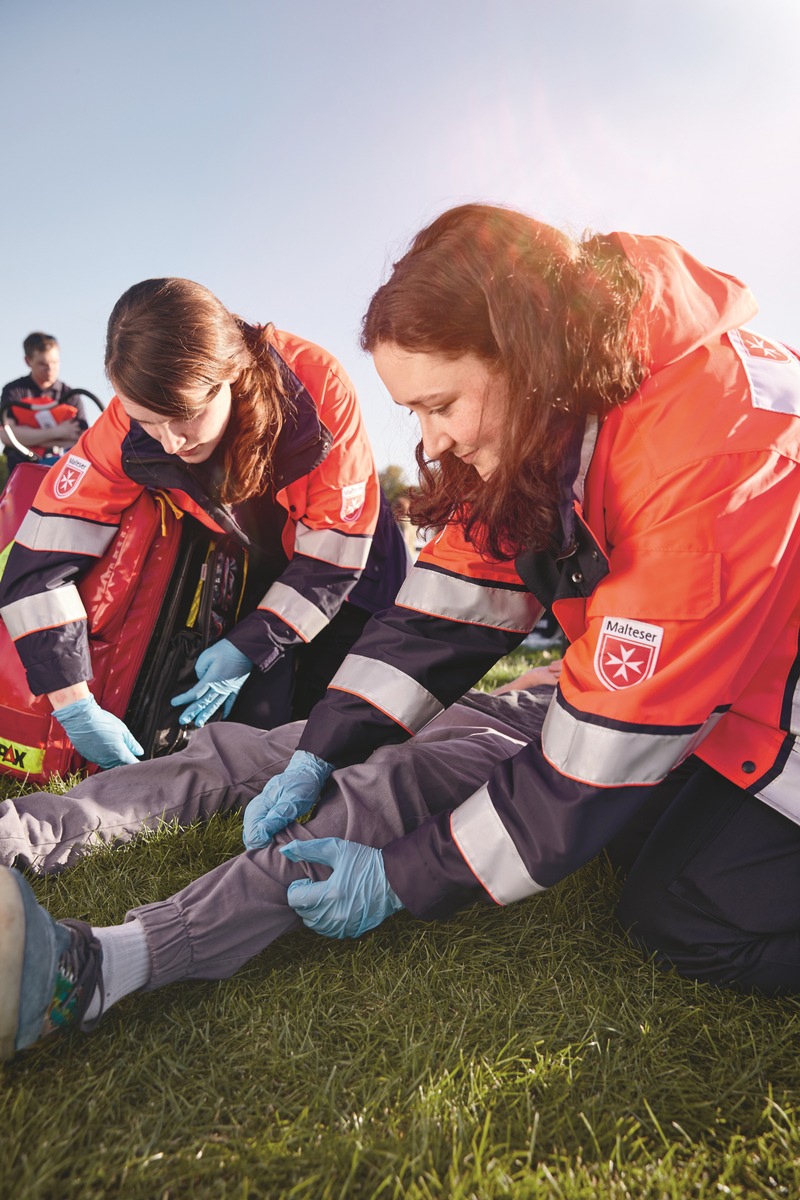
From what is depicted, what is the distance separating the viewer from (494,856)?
1.61 meters

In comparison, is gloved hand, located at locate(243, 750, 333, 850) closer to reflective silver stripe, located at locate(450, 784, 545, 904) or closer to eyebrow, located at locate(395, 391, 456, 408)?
reflective silver stripe, located at locate(450, 784, 545, 904)

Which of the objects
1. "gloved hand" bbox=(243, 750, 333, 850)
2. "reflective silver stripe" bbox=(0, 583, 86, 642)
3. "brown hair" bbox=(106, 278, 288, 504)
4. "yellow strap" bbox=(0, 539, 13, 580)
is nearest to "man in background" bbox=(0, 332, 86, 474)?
"yellow strap" bbox=(0, 539, 13, 580)

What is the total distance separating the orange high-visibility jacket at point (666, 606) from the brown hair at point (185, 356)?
1.20m

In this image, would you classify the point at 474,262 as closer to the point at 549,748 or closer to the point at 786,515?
the point at 786,515

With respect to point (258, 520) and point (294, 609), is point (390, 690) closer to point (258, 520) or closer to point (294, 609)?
point (294, 609)

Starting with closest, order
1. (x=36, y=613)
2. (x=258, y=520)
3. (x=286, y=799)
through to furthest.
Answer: (x=286, y=799) → (x=36, y=613) → (x=258, y=520)

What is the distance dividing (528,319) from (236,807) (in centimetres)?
157

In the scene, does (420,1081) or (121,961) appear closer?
(420,1081)

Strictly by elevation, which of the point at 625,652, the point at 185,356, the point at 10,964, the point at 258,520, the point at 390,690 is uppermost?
the point at 185,356

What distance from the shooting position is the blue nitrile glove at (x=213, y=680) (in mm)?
2781

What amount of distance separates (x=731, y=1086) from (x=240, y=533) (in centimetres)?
211

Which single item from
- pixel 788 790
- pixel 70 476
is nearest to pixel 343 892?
pixel 788 790

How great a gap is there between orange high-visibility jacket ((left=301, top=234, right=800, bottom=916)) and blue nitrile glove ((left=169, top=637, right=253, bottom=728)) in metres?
1.25

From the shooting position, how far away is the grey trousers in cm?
168
